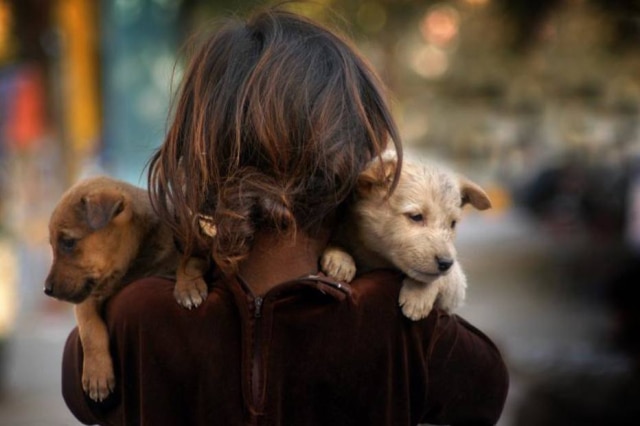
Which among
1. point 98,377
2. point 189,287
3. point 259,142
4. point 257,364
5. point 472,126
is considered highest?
point 259,142

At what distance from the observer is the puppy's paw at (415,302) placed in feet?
6.80

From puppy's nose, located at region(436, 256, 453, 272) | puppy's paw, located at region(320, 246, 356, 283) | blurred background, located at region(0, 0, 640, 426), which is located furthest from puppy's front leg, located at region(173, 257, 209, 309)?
blurred background, located at region(0, 0, 640, 426)

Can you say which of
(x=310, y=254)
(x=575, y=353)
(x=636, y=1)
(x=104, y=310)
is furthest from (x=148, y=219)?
(x=575, y=353)

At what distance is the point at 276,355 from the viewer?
2.00 metres

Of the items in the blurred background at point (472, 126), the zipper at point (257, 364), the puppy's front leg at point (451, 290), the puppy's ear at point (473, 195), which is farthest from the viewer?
the blurred background at point (472, 126)

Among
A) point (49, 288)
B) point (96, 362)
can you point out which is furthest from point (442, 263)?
point (49, 288)

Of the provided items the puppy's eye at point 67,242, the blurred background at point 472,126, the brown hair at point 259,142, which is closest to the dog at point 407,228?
the brown hair at point 259,142

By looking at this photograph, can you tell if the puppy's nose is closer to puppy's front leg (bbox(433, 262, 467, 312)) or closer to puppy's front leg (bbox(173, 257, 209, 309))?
puppy's front leg (bbox(433, 262, 467, 312))

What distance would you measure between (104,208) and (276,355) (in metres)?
0.62

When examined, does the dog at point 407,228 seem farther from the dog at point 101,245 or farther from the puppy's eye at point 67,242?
the puppy's eye at point 67,242

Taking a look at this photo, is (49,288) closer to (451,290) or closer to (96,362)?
(96,362)

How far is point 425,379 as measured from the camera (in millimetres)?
2092

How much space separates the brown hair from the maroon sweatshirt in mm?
133

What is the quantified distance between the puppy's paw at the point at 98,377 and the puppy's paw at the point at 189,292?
8.5 inches
